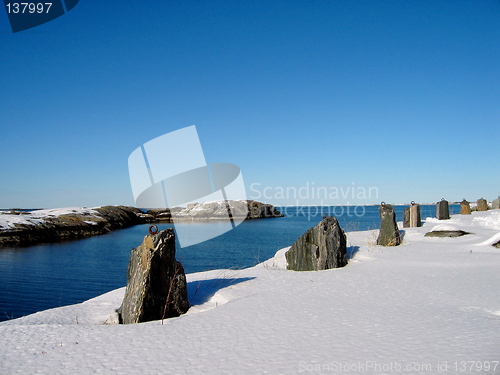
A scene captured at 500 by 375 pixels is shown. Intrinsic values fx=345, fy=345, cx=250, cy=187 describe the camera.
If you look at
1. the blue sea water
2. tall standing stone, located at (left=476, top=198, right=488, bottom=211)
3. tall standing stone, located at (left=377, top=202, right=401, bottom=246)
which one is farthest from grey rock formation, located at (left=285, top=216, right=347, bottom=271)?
tall standing stone, located at (left=476, top=198, right=488, bottom=211)

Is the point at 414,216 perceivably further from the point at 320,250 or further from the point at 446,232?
the point at 320,250

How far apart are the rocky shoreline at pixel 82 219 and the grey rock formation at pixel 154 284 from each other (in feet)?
88.1

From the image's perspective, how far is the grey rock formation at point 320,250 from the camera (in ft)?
34.7

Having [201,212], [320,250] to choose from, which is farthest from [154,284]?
[201,212]

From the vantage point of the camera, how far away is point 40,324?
5.94m

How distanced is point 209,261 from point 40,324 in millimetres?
14517

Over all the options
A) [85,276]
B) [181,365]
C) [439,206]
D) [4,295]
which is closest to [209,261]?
[85,276]

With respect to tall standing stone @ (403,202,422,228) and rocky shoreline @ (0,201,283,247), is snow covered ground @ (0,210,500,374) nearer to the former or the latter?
tall standing stone @ (403,202,422,228)

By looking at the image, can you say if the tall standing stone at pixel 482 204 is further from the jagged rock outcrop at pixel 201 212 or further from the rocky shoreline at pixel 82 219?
the jagged rock outcrop at pixel 201 212

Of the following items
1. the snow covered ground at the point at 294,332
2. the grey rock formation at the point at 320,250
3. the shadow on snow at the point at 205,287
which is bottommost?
the shadow on snow at the point at 205,287

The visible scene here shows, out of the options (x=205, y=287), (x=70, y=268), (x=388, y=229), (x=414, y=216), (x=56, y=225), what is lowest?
(x=70, y=268)

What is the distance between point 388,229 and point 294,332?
10611 mm

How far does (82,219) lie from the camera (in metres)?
41.9

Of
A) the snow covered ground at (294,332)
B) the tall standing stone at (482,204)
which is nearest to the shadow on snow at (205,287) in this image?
the snow covered ground at (294,332)
